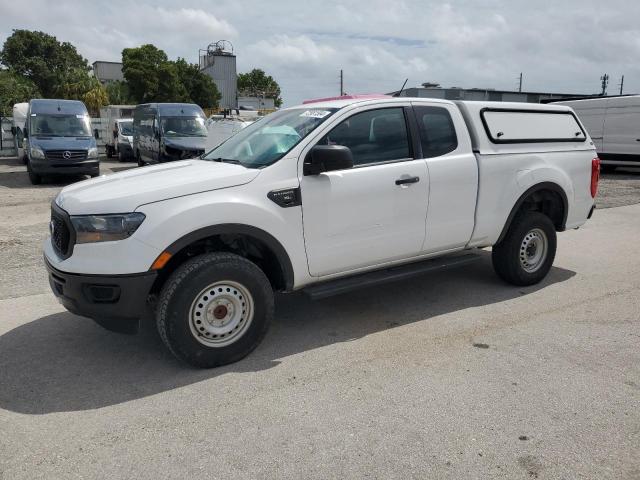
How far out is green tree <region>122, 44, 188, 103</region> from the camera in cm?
4938

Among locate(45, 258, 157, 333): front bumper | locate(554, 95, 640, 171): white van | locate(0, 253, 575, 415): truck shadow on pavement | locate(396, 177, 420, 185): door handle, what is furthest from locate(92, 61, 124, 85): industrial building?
locate(45, 258, 157, 333): front bumper

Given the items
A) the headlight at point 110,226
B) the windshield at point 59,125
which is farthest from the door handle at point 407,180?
the windshield at point 59,125

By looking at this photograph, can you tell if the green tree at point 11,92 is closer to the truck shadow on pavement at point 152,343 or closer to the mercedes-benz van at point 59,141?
the mercedes-benz van at point 59,141

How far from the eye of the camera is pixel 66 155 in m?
14.5

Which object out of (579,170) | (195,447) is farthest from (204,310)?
(579,170)

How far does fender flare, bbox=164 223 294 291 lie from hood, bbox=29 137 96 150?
12.5 m

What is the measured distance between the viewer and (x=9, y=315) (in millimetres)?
4906

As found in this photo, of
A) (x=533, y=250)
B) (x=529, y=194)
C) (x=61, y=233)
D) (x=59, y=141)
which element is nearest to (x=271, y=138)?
(x=61, y=233)

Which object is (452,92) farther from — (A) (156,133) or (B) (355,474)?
(B) (355,474)

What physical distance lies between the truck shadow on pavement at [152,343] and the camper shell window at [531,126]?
1.50 metres

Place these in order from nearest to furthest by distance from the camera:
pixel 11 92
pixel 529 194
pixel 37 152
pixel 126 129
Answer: pixel 529 194 → pixel 37 152 → pixel 126 129 → pixel 11 92

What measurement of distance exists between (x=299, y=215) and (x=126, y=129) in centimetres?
2230

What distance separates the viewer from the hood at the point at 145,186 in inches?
139

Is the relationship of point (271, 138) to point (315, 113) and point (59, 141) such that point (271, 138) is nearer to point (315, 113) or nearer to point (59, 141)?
point (315, 113)
